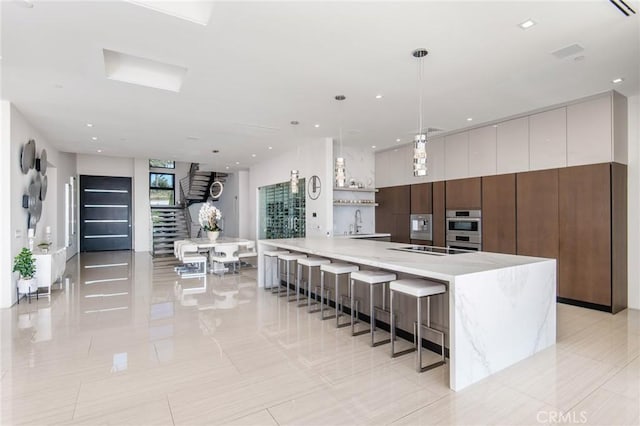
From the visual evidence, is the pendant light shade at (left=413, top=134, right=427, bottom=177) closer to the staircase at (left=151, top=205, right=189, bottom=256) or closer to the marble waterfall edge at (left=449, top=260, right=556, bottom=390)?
the marble waterfall edge at (left=449, top=260, right=556, bottom=390)

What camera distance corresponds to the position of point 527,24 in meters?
2.94

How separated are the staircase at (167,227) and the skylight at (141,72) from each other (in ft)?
25.2

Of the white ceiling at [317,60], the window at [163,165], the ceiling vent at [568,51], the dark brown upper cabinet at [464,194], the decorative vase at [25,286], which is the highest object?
the window at [163,165]

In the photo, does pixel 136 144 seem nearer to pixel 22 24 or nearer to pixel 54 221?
pixel 54 221

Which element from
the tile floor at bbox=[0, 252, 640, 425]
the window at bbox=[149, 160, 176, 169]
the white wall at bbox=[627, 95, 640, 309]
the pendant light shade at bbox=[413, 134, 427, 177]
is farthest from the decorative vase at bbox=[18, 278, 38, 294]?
the window at bbox=[149, 160, 176, 169]

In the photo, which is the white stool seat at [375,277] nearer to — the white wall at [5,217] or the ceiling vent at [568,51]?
the ceiling vent at [568,51]

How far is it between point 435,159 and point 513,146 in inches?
65.8

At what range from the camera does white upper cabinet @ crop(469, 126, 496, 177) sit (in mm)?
6113

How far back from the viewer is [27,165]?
5590mm

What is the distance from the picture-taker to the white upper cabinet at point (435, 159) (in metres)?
7.09

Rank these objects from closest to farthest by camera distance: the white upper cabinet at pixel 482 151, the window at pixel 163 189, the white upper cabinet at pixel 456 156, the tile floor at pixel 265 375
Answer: the tile floor at pixel 265 375 → the white upper cabinet at pixel 482 151 → the white upper cabinet at pixel 456 156 → the window at pixel 163 189

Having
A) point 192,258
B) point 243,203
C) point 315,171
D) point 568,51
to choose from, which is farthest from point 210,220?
point 568,51

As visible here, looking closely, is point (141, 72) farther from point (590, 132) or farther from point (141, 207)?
point (141, 207)

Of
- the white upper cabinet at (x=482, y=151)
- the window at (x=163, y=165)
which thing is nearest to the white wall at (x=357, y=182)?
the white upper cabinet at (x=482, y=151)
